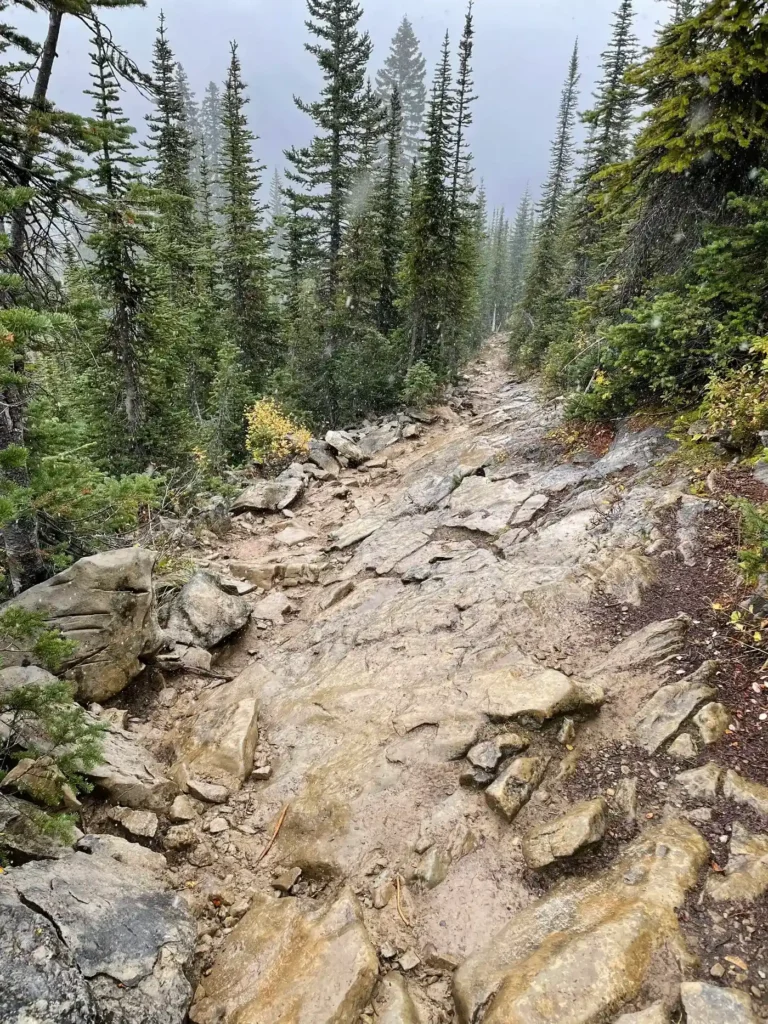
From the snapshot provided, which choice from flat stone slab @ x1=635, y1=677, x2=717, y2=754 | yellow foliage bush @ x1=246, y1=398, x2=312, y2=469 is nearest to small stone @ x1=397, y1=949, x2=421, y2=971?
flat stone slab @ x1=635, y1=677, x2=717, y2=754

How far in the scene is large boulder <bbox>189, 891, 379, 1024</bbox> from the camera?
3361 millimetres

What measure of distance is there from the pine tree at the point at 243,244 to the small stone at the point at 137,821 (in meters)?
22.1

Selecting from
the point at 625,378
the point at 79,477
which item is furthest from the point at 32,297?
the point at 625,378

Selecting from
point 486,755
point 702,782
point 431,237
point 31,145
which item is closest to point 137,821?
point 486,755

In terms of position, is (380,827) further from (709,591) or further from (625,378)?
(625,378)

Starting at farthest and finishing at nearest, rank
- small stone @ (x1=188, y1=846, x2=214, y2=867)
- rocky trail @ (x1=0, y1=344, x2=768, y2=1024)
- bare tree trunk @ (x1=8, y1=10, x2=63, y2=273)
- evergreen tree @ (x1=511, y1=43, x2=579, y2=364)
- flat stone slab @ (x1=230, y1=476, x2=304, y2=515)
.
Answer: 1. evergreen tree @ (x1=511, y1=43, x2=579, y2=364)
2. flat stone slab @ (x1=230, y1=476, x2=304, y2=515)
3. bare tree trunk @ (x1=8, y1=10, x2=63, y2=273)
4. small stone @ (x1=188, y1=846, x2=214, y2=867)
5. rocky trail @ (x1=0, y1=344, x2=768, y2=1024)

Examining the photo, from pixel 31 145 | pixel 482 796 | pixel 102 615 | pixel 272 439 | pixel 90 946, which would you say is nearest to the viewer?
pixel 90 946

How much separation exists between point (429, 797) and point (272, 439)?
1463cm

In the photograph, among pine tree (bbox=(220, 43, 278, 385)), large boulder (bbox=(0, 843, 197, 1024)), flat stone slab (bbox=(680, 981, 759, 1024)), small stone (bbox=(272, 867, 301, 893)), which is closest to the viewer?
flat stone slab (bbox=(680, 981, 759, 1024))

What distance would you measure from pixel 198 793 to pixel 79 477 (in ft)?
14.2

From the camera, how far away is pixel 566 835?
4.02 metres

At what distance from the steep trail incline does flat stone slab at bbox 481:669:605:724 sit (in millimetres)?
26

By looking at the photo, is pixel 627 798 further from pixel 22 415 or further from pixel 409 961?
pixel 22 415

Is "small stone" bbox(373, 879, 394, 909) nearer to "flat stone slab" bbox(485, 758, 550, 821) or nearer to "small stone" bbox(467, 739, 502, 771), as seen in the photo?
"flat stone slab" bbox(485, 758, 550, 821)
